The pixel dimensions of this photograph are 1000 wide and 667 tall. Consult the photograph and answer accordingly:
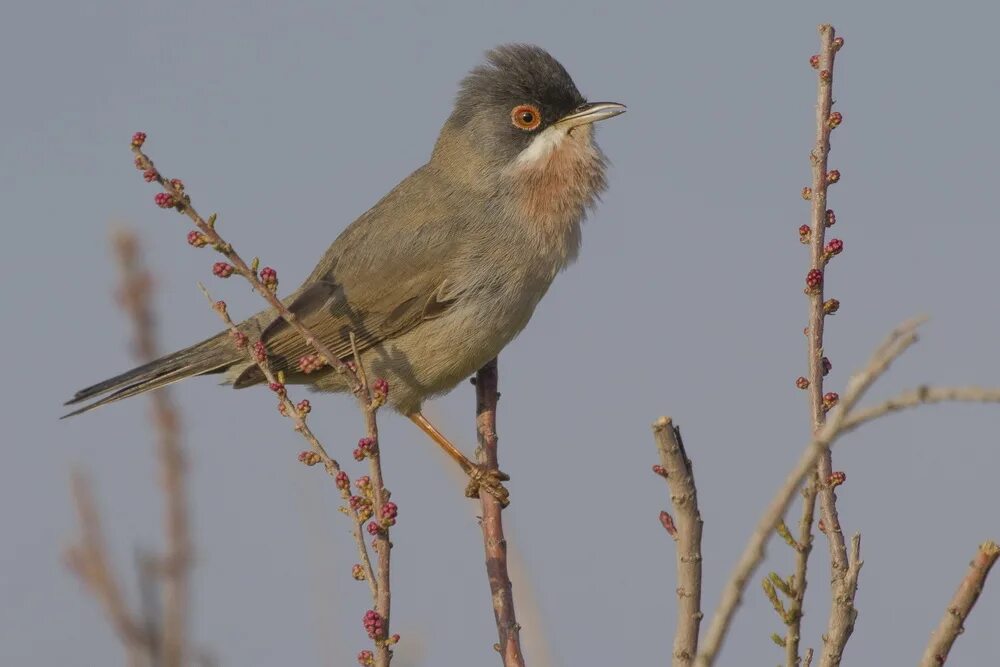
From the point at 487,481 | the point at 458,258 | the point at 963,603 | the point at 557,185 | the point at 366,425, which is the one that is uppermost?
the point at 557,185

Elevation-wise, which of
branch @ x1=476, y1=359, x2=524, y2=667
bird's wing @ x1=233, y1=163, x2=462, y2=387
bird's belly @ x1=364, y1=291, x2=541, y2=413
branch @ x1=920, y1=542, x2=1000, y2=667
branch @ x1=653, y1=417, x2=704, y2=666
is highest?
bird's wing @ x1=233, y1=163, x2=462, y2=387

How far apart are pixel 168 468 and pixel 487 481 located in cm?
237

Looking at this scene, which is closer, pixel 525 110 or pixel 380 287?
pixel 380 287

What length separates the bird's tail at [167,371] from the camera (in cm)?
534

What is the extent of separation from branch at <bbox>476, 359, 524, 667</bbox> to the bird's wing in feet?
1.50

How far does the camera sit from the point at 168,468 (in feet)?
8.86

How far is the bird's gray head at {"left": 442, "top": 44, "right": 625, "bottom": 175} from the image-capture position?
561 centimetres

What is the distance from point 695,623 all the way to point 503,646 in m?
0.72

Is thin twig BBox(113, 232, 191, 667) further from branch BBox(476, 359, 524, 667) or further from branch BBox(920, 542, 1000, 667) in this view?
branch BBox(920, 542, 1000, 667)

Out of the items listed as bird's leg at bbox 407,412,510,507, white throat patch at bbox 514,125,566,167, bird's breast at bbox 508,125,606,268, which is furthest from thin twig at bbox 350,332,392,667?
white throat patch at bbox 514,125,566,167

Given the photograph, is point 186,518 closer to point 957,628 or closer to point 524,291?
point 957,628

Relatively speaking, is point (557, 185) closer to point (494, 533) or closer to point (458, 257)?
point (458, 257)

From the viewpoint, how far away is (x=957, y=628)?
2.24 meters

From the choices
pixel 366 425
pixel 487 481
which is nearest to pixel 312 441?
pixel 366 425
